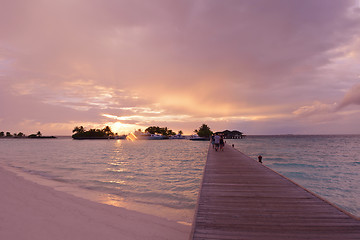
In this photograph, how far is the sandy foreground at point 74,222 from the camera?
5.93m

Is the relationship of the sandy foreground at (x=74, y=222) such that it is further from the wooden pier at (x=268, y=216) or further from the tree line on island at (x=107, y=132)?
the tree line on island at (x=107, y=132)

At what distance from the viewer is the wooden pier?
4.23 m

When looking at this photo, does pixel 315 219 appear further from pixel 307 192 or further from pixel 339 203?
pixel 339 203

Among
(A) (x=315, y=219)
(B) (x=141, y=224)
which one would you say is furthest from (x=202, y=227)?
(B) (x=141, y=224)

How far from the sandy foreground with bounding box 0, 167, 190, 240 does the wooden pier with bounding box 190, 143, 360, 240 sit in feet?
5.68

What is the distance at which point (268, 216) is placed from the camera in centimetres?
507

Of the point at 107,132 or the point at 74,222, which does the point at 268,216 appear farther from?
the point at 107,132

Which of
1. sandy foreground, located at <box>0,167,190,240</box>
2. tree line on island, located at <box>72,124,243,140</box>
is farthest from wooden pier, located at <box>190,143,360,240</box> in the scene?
tree line on island, located at <box>72,124,243,140</box>

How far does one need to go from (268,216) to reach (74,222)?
6.38m

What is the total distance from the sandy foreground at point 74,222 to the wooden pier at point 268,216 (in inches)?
68.1

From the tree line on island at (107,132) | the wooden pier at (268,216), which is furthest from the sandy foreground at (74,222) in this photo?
the tree line on island at (107,132)

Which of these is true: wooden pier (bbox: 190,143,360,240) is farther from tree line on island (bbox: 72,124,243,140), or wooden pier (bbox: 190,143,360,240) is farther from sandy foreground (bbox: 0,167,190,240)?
tree line on island (bbox: 72,124,243,140)

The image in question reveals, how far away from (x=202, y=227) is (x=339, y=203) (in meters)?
11.7

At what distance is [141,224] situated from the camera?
7.06 metres
